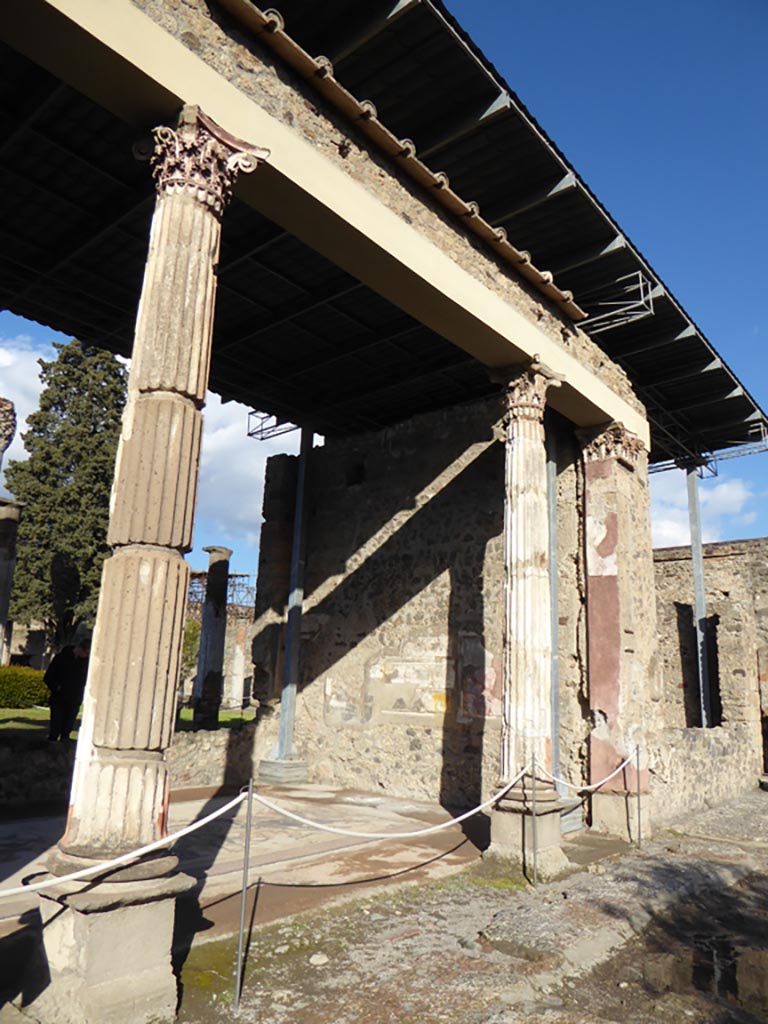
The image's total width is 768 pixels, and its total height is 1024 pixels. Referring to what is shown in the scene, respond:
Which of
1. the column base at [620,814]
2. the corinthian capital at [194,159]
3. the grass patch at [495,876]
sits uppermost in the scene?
the corinthian capital at [194,159]

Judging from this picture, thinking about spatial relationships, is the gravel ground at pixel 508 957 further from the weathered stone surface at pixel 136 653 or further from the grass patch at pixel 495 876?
the weathered stone surface at pixel 136 653

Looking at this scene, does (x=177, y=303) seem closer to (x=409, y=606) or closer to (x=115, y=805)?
(x=115, y=805)

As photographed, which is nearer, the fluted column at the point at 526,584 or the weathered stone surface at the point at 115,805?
the weathered stone surface at the point at 115,805

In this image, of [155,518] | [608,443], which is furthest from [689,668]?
[155,518]

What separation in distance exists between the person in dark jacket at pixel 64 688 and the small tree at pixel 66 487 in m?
14.7

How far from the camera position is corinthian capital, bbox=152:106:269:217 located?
14.0ft

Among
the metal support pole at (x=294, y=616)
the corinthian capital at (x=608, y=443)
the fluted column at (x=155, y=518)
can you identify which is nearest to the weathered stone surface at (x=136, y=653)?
the fluted column at (x=155, y=518)

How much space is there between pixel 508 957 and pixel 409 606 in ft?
20.4

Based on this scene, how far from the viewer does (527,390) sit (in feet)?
24.5

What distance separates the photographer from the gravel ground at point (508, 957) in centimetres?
346

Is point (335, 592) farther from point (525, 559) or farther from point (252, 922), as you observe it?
point (252, 922)

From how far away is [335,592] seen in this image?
36.8ft

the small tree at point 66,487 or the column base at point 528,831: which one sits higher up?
Answer: the small tree at point 66,487

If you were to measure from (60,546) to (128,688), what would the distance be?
2196 cm
